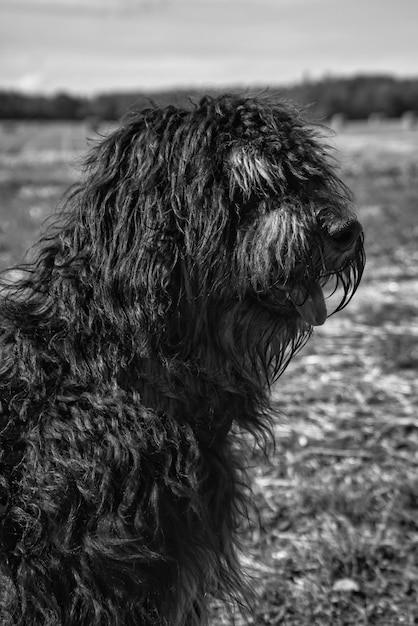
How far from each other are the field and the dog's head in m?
1.02

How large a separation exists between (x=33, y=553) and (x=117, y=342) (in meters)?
0.70

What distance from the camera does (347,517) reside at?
4.62 meters

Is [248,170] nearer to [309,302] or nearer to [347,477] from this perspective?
[309,302]

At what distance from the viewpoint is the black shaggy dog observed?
255cm

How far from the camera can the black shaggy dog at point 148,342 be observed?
2.55m

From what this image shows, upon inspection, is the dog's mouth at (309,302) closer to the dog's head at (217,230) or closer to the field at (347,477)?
the dog's head at (217,230)

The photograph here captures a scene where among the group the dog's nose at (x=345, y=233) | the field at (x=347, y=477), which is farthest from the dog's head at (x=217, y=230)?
the field at (x=347, y=477)

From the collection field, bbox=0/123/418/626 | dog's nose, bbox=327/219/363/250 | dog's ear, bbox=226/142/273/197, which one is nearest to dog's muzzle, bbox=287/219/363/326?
dog's nose, bbox=327/219/363/250

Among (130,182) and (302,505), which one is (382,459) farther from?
(130,182)

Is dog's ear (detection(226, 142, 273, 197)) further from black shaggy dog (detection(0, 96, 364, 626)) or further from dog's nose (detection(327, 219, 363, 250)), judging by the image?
dog's nose (detection(327, 219, 363, 250))

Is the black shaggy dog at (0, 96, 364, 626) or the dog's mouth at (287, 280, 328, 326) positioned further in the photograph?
the dog's mouth at (287, 280, 328, 326)

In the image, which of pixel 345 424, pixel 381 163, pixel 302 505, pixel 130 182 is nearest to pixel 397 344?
pixel 345 424

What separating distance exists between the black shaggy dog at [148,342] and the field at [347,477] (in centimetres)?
88

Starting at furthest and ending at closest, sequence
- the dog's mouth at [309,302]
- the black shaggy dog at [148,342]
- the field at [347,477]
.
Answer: the field at [347,477], the dog's mouth at [309,302], the black shaggy dog at [148,342]
